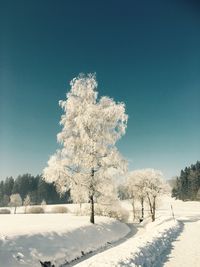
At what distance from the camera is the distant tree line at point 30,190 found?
422 feet

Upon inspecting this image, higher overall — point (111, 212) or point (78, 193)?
point (78, 193)

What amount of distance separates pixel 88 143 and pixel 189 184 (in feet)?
410

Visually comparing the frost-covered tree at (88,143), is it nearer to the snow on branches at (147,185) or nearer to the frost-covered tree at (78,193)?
the frost-covered tree at (78,193)

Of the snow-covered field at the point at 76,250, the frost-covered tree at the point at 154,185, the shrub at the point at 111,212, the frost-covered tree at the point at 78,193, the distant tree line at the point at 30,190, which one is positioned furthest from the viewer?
the distant tree line at the point at 30,190

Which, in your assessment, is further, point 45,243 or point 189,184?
point 189,184

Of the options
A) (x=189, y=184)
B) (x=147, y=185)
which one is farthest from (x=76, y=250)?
(x=189, y=184)

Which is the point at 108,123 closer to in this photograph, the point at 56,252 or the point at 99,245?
the point at 99,245

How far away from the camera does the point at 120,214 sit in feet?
143

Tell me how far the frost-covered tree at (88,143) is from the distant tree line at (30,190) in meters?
106

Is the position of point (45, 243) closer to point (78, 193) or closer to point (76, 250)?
point (76, 250)

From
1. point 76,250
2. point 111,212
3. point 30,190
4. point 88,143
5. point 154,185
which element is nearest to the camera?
point 76,250

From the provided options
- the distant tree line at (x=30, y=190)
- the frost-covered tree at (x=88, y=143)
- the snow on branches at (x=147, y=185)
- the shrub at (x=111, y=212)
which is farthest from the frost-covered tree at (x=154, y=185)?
the distant tree line at (x=30, y=190)

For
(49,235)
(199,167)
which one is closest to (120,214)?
(49,235)

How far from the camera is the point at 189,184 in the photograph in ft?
458
